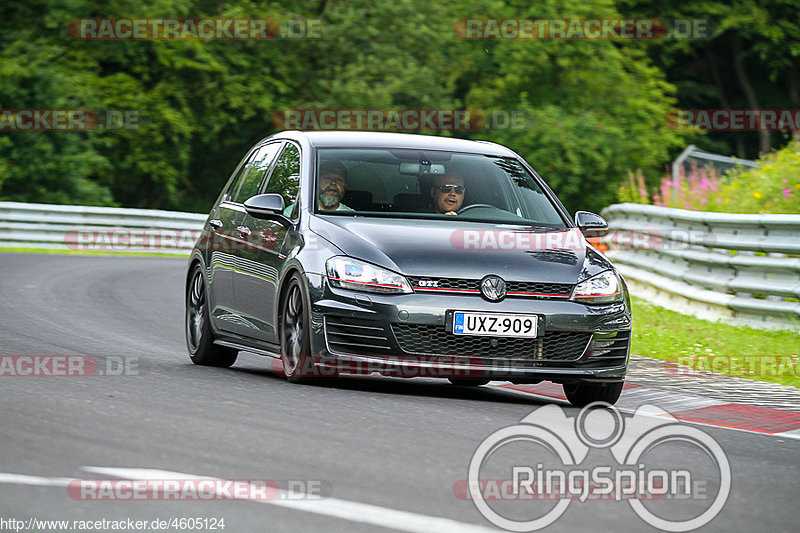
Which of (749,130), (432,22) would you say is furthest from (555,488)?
(749,130)

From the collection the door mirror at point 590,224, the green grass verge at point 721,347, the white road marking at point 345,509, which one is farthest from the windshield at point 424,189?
the white road marking at point 345,509

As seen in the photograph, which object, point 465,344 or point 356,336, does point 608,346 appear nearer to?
point 465,344

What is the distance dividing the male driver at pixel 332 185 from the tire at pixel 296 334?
624 millimetres

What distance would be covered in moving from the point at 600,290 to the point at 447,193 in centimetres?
144

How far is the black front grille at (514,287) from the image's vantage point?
8516 mm

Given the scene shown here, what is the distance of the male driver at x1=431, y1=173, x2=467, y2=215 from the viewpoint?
9.72 meters

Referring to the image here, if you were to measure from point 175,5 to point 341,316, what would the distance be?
35.1m

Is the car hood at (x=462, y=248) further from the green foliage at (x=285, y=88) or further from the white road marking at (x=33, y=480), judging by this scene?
the green foliage at (x=285, y=88)

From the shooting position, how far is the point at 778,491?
6.20 meters

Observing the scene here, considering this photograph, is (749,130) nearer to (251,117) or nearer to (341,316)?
(251,117)

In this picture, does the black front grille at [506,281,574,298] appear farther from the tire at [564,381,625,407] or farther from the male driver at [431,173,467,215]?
the male driver at [431,173,467,215]

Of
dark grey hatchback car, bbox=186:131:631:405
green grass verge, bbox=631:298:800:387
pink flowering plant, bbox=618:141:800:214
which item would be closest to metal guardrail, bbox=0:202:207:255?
pink flowering plant, bbox=618:141:800:214

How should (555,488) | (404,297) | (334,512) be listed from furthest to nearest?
(404,297), (555,488), (334,512)

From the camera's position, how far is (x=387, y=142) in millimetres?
10148
